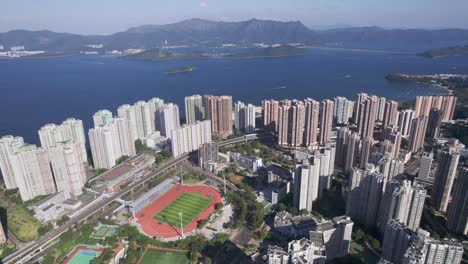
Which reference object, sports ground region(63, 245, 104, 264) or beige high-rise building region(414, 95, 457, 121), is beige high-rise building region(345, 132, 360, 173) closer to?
beige high-rise building region(414, 95, 457, 121)

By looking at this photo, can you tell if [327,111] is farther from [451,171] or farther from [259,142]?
[451,171]

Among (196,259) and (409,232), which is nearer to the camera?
(409,232)

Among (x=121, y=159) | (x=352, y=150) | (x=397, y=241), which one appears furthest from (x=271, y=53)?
(x=397, y=241)

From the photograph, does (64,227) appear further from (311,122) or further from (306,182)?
(311,122)

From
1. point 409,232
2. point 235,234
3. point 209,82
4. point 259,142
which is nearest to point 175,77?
point 209,82

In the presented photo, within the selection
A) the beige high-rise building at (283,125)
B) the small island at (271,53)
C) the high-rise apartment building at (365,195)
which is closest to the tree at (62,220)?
the high-rise apartment building at (365,195)

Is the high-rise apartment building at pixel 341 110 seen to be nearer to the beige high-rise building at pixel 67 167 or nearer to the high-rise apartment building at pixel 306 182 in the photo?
the high-rise apartment building at pixel 306 182
